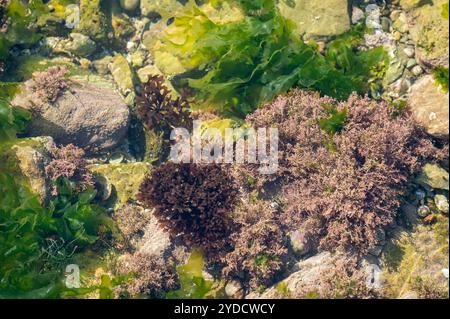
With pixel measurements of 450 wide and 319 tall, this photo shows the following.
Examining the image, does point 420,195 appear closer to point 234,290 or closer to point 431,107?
point 431,107

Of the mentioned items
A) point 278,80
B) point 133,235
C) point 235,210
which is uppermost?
point 278,80

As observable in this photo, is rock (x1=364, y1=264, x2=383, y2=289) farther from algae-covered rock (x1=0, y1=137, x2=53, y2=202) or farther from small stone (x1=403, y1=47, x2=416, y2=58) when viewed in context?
algae-covered rock (x1=0, y1=137, x2=53, y2=202)

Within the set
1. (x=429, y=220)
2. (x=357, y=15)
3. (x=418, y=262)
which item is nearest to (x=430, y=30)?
(x=357, y=15)

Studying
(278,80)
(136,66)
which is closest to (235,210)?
(278,80)

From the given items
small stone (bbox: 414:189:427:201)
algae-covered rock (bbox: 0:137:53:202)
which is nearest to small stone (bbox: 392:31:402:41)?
small stone (bbox: 414:189:427:201)

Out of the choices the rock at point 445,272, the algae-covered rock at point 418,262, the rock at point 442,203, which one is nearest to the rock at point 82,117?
the algae-covered rock at point 418,262

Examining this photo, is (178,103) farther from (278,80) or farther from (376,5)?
(376,5)
